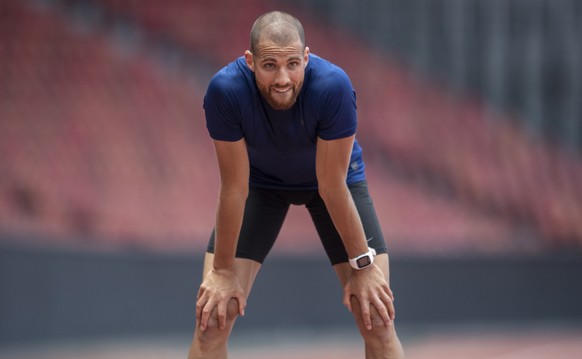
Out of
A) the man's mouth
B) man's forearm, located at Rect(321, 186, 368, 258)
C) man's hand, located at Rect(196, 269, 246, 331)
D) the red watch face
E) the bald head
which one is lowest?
man's hand, located at Rect(196, 269, 246, 331)

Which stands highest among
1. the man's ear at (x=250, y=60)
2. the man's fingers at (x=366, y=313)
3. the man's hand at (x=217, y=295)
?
the man's ear at (x=250, y=60)

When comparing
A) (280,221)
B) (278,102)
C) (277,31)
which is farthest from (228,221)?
(277,31)

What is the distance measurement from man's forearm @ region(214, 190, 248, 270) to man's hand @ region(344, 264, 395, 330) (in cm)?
71

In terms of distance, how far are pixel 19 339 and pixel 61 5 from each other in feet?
14.6

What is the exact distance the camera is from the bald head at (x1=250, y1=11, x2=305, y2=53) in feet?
15.4

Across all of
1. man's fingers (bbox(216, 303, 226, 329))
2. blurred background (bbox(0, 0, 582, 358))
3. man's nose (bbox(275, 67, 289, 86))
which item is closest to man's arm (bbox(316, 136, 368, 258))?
man's nose (bbox(275, 67, 289, 86))

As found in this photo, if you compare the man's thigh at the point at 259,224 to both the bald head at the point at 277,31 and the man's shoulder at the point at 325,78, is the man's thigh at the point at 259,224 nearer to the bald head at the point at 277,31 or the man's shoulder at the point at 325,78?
the man's shoulder at the point at 325,78

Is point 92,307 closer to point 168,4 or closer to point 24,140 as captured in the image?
point 24,140

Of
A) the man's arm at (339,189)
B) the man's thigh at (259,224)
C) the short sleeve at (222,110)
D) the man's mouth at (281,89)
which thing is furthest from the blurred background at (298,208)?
the man's mouth at (281,89)

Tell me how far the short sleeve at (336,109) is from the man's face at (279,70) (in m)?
0.15

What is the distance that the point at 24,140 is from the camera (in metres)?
11.0

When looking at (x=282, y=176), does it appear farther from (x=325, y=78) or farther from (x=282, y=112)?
(x=325, y=78)

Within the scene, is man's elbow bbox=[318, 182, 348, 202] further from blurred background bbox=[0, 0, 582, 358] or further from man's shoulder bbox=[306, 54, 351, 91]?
blurred background bbox=[0, 0, 582, 358]

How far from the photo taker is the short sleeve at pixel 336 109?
16.1 feet
